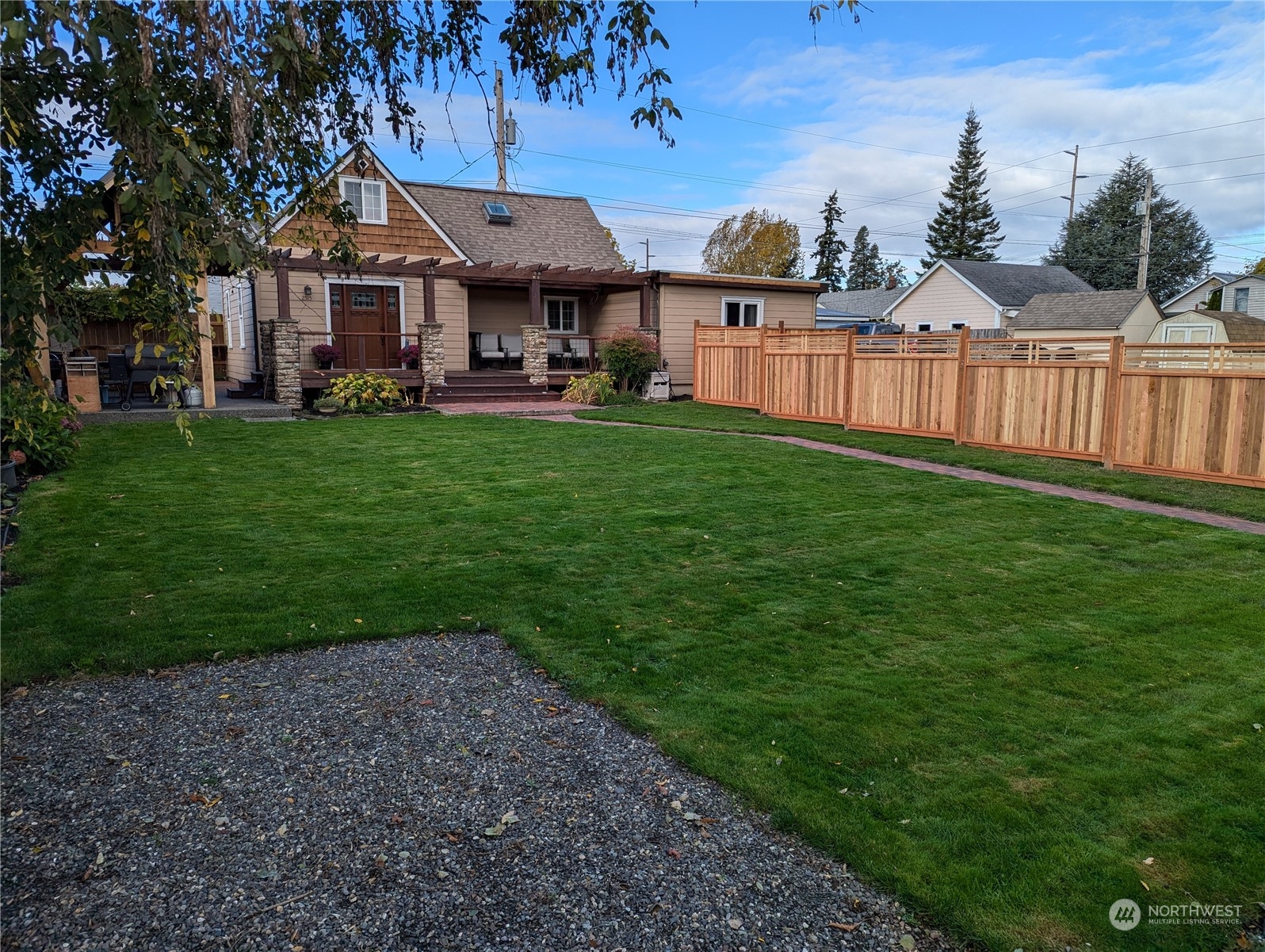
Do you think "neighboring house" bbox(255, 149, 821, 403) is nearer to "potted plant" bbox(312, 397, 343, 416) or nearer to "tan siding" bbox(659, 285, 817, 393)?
"tan siding" bbox(659, 285, 817, 393)

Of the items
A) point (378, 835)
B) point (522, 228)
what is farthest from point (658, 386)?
point (378, 835)

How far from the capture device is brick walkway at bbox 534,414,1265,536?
7586 mm

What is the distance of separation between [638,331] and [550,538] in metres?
13.1

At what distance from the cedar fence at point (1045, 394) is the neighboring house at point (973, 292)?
2255 centimetres

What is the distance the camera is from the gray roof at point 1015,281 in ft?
119

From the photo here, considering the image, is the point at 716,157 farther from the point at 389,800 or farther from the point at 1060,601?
the point at 389,800

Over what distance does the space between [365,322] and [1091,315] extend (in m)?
28.4

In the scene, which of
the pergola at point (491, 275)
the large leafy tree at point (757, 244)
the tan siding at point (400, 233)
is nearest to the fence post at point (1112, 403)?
the pergola at point (491, 275)

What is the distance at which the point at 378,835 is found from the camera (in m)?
2.76

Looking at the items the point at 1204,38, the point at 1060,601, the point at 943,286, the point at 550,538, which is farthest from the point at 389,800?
the point at 943,286

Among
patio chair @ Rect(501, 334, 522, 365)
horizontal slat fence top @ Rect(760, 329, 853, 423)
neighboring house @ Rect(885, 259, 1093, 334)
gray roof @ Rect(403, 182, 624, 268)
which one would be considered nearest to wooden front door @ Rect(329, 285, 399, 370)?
gray roof @ Rect(403, 182, 624, 268)

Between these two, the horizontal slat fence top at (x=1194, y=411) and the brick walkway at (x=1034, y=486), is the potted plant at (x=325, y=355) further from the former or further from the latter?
the horizontal slat fence top at (x=1194, y=411)

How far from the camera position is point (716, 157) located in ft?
23.5

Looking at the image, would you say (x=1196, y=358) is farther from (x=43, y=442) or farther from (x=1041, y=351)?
(x=43, y=442)
